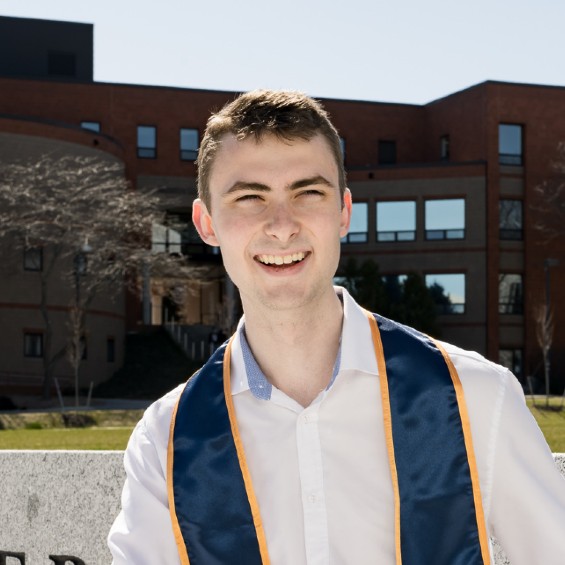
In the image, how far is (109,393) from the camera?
129 ft

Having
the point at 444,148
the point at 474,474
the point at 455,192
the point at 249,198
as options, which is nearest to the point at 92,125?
the point at 455,192

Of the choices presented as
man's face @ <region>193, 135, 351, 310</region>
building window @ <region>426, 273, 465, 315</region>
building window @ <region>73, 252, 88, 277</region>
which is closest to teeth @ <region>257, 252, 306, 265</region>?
man's face @ <region>193, 135, 351, 310</region>

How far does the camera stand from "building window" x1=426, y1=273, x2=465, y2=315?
4822 centimetres

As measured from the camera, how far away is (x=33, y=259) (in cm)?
3947

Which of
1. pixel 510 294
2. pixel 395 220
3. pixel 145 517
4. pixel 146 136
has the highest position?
pixel 146 136

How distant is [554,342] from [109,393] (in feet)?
63.8

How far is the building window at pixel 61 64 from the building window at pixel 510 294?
22.7 meters

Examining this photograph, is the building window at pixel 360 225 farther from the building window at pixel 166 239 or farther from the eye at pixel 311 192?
the eye at pixel 311 192

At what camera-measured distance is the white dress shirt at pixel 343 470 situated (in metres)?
2.42

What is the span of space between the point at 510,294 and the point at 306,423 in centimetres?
4688

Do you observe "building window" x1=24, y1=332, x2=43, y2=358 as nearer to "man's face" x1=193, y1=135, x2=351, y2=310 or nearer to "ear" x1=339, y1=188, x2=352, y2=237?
"ear" x1=339, y1=188, x2=352, y2=237

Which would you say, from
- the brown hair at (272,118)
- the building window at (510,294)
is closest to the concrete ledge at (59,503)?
the brown hair at (272,118)

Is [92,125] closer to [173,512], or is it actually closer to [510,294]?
[510,294]

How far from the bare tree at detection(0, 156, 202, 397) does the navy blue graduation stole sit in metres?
32.4
